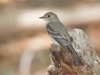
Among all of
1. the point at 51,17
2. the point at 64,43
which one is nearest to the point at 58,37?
the point at 64,43

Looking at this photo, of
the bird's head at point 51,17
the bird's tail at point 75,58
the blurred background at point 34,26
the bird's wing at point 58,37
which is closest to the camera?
the bird's tail at point 75,58

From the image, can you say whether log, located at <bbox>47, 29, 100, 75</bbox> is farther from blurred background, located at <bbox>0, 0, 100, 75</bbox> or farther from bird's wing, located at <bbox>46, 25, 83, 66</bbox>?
blurred background, located at <bbox>0, 0, 100, 75</bbox>

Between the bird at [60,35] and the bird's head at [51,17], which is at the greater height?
the bird's head at [51,17]

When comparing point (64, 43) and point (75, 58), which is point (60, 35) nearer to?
point (64, 43)

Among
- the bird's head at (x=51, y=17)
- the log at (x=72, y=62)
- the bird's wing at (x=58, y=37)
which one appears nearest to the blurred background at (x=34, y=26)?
the bird's head at (x=51, y=17)

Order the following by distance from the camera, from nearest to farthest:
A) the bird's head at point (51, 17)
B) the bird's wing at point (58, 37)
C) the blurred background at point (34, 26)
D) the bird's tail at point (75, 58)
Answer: the bird's tail at point (75, 58)
the bird's wing at point (58, 37)
the bird's head at point (51, 17)
the blurred background at point (34, 26)

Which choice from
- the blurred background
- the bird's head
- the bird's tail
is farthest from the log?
the blurred background

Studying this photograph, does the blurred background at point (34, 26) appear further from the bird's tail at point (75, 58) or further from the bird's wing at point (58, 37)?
the bird's tail at point (75, 58)
